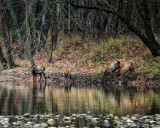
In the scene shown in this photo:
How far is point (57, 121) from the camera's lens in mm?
8586

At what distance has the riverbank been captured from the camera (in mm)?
7961

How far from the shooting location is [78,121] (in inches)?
339

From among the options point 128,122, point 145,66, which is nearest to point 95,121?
point 128,122

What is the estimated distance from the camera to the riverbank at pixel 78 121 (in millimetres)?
7961

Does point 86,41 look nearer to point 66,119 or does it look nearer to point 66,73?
point 66,73

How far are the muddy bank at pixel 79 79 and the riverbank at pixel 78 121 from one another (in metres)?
11.9

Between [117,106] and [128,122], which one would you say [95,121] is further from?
[117,106]

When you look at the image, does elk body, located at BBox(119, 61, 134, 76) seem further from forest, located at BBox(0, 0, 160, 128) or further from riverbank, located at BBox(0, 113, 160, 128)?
riverbank, located at BBox(0, 113, 160, 128)

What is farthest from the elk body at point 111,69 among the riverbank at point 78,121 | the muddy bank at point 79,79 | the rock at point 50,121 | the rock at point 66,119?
the rock at point 50,121

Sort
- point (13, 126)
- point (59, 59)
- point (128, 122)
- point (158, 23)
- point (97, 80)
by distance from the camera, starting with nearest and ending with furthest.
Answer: point (13, 126) < point (128, 122) < point (97, 80) < point (59, 59) < point (158, 23)

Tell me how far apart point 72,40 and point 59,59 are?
4.60 m

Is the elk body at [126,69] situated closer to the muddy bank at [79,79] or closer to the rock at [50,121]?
the muddy bank at [79,79]

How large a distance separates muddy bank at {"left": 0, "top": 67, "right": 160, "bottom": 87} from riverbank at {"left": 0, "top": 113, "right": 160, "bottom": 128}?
1193 cm

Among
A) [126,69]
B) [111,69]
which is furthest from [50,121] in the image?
[111,69]
